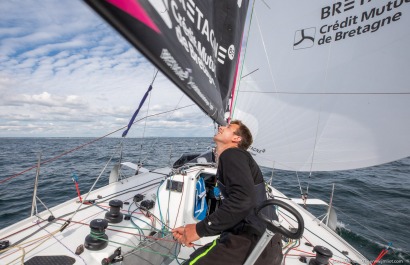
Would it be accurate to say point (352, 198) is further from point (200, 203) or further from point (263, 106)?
point (200, 203)

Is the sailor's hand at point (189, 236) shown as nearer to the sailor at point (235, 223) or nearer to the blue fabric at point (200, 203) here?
the sailor at point (235, 223)

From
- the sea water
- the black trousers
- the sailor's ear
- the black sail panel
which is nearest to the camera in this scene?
the black sail panel

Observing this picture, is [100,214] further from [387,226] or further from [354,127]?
[387,226]

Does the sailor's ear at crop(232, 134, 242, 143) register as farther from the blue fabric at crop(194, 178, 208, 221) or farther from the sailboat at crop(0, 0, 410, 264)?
the blue fabric at crop(194, 178, 208, 221)

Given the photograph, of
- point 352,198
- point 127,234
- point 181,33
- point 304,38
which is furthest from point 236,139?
point 352,198

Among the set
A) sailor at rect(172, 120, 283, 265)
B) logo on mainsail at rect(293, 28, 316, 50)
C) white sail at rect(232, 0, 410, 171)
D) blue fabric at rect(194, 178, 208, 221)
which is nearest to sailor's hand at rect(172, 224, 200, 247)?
sailor at rect(172, 120, 283, 265)

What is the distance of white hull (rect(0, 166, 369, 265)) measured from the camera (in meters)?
2.10

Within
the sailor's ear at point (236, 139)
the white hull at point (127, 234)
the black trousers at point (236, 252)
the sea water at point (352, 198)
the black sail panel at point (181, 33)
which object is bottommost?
the sea water at point (352, 198)

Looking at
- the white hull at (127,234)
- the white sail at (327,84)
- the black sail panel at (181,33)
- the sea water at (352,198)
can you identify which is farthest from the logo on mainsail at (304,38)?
the white hull at (127,234)

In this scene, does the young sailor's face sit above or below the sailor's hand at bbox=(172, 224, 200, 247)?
above

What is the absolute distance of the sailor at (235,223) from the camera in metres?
1.33

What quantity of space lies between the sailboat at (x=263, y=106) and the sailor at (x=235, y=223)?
6.5 inches

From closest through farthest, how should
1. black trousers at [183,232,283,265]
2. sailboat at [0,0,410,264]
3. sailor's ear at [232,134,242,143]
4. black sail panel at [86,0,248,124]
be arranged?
black sail panel at [86,0,248,124], sailboat at [0,0,410,264], black trousers at [183,232,283,265], sailor's ear at [232,134,242,143]

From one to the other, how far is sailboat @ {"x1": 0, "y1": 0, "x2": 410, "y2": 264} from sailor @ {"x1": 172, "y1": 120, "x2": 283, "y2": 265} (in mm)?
164
